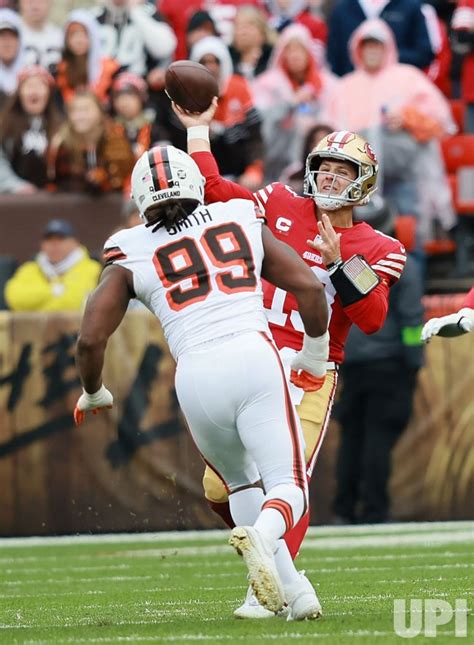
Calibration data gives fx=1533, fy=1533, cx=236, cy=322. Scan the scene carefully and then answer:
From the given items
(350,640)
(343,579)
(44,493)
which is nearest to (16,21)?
(44,493)

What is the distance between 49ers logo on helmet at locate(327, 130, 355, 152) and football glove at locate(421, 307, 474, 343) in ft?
2.57

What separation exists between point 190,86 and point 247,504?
68.5 inches

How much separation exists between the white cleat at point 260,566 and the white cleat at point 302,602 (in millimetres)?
A: 416

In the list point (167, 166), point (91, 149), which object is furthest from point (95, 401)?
point (91, 149)

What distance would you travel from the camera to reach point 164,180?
538cm

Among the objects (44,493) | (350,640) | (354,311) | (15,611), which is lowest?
(44,493)

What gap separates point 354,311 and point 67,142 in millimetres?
5973

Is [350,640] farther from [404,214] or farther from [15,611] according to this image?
[404,214]

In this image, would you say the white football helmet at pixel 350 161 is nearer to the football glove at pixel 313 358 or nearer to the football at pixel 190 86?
the football at pixel 190 86

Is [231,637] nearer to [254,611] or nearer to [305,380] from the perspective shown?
[254,611]

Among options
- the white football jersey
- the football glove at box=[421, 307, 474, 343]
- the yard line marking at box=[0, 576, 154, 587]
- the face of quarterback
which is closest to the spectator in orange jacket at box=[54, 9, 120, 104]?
the yard line marking at box=[0, 576, 154, 587]

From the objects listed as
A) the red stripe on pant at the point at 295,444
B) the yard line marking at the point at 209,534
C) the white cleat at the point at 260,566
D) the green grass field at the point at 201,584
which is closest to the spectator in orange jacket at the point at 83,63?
the yard line marking at the point at 209,534

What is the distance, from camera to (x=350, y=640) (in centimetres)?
461

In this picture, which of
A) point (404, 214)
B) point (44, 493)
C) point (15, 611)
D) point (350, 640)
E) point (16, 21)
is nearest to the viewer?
point (350, 640)
